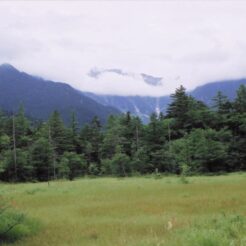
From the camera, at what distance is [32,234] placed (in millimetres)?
14273

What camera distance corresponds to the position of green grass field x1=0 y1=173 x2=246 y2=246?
37.8 feet

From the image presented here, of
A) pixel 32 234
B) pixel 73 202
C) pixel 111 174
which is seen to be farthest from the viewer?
pixel 111 174

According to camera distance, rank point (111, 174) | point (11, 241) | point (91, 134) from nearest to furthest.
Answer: point (11, 241) → point (111, 174) → point (91, 134)

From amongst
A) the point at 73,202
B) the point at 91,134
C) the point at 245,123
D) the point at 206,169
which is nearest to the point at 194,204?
the point at 73,202

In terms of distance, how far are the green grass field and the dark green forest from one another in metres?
44.9

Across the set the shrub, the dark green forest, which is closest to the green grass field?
the shrub

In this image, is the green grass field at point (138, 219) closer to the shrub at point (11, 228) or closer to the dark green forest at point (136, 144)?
the shrub at point (11, 228)

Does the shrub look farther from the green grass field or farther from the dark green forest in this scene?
the dark green forest

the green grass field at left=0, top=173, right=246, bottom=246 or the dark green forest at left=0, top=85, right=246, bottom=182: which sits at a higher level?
the dark green forest at left=0, top=85, right=246, bottom=182

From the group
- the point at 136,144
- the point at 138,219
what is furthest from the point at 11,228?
the point at 136,144

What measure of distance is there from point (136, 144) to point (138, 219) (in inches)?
2892

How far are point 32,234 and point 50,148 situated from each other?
6887 centimetres

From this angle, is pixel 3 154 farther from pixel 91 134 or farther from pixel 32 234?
pixel 32 234

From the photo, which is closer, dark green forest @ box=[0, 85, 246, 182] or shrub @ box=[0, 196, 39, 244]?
shrub @ box=[0, 196, 39, 244]
